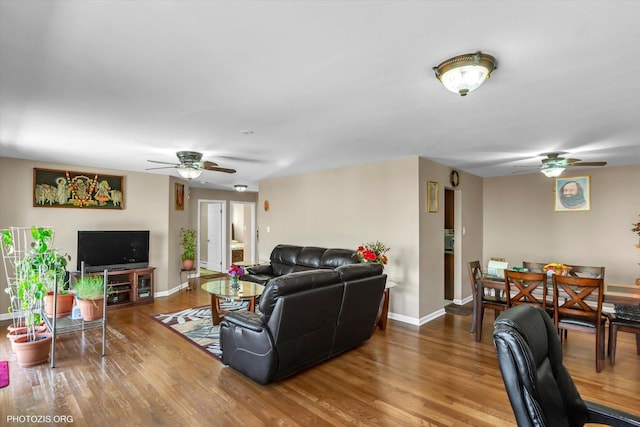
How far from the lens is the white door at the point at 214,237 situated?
29.3 feet

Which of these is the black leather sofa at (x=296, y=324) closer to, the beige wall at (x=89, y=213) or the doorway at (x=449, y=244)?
the doorway at (x=449, y=244)

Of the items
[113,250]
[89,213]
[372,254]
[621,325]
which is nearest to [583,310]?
[621,325]

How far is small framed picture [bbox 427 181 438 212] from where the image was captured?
15.9 ft

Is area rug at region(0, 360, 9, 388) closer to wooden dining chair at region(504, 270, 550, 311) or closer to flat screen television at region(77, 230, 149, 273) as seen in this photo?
flat screen television at region(77, 230, 149, 273)

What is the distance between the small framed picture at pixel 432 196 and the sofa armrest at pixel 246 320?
3.08m

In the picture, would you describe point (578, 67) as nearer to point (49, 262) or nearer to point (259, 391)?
point (259, 391)

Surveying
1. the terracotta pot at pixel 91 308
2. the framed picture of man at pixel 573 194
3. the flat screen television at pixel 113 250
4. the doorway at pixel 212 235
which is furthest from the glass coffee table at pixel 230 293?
the framed picture of man at pixel 573 194

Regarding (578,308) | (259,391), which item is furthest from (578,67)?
(259,391)

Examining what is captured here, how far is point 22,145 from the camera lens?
13.2 ft

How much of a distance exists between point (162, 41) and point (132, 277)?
4930 mm

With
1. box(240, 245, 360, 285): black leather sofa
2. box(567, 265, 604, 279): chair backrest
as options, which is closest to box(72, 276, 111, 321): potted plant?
box(240, 245, 360, 285): black leather sofa

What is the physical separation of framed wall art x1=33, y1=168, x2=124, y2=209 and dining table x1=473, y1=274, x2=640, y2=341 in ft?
19.2

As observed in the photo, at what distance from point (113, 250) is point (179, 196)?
1.76 m

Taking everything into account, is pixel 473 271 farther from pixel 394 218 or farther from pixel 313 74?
pixel 313 74
